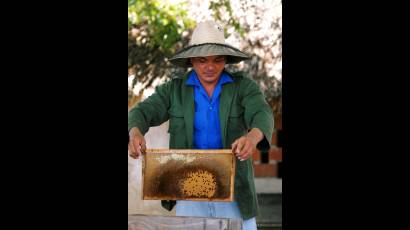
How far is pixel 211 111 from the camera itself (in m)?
3.53

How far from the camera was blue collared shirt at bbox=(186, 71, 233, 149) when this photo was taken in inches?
139

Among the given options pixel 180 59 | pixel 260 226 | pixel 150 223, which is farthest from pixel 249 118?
pixel 260 226

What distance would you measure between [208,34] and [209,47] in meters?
0.15

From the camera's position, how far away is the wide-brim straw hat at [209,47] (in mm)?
3432

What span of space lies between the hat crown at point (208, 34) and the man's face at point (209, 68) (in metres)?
0.13

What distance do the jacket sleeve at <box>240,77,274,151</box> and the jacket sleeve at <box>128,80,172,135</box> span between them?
19.9 inches

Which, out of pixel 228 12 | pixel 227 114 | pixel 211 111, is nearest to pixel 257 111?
pixel 227 114

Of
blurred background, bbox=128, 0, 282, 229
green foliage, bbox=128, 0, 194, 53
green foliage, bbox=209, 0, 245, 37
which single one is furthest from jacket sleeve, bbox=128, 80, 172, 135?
green foliage, bbox=128, 0, 194, 53

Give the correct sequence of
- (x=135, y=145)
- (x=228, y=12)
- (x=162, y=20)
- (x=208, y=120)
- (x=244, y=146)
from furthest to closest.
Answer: (x=162, y=20), (x=228, y=12), (x=208, y=120), (x=135, y=145), (x=244, y=146)

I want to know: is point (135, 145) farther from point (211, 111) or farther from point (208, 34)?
point (208, 34)

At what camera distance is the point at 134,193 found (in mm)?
6195

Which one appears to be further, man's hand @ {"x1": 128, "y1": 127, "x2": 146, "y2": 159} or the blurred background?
the blurred background

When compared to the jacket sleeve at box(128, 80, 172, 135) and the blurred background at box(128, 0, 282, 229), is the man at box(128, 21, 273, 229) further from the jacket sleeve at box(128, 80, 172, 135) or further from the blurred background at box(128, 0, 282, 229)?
the blurred background at box(128, 0, 282, 229)

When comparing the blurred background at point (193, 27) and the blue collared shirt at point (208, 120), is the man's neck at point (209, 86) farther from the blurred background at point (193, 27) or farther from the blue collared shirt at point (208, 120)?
the blurred background at point (193, 27)
